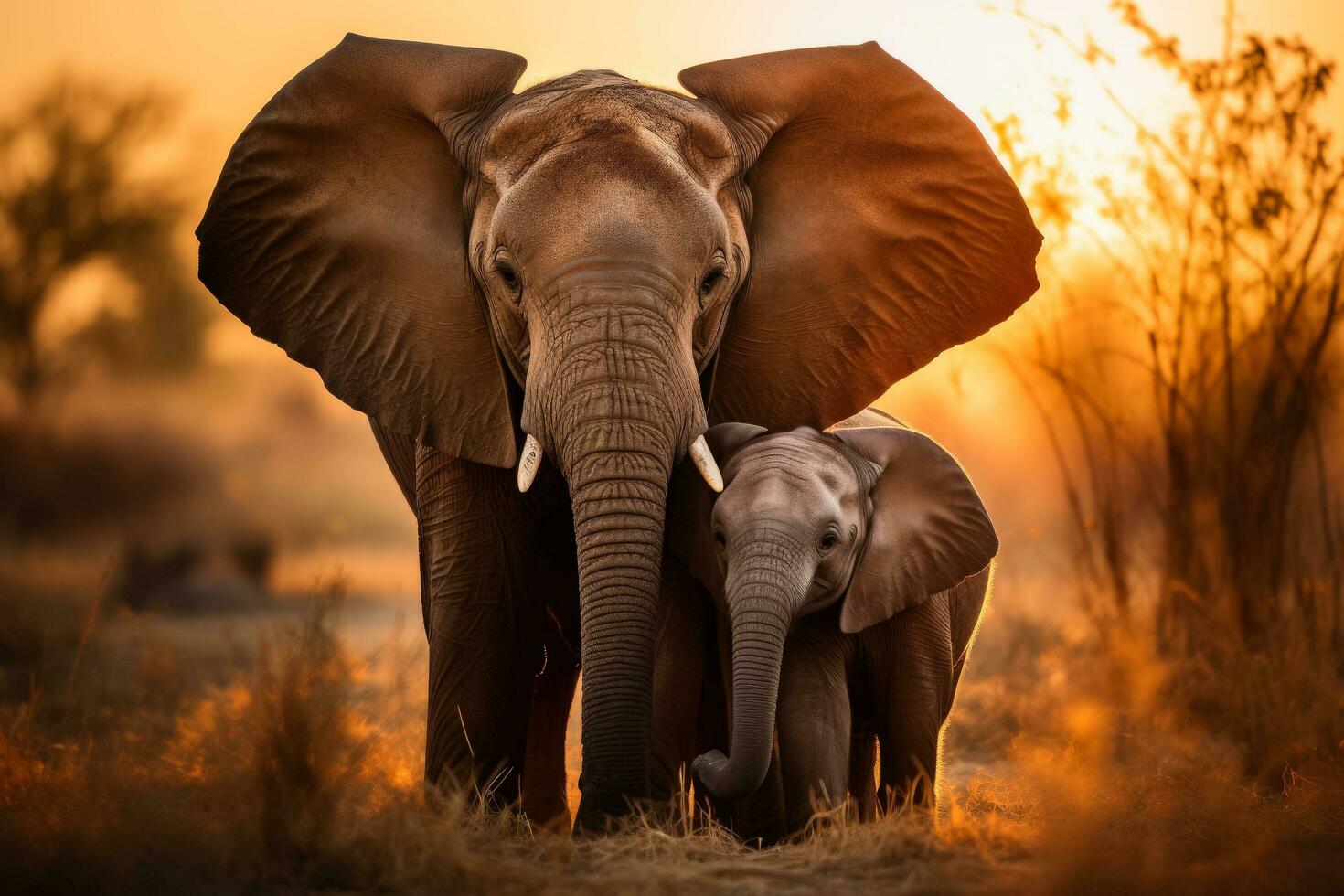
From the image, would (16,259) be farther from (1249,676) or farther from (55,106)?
(1249,676)

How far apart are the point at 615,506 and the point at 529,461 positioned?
43 centimetres

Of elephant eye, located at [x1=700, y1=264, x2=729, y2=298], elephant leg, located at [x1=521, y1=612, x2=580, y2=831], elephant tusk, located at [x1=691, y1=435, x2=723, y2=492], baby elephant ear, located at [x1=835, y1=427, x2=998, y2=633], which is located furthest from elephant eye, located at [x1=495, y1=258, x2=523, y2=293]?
elephant leg, located at [x1=521, y1=612, x2=580, y2=831]

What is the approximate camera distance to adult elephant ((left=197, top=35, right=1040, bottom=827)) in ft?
19.5

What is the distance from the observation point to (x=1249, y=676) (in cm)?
921

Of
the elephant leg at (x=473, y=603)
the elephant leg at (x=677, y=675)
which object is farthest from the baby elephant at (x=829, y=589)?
the elephant leg at (x=473, y=603)

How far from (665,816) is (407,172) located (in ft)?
8.71

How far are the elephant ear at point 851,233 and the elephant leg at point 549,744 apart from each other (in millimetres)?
1852

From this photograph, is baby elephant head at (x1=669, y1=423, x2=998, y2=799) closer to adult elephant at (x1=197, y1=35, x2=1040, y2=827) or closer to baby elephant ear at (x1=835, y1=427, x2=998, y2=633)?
baby elephant ear at (x1=835, y1=427, x2=998, y2=633)

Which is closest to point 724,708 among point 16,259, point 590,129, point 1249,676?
point 590,129

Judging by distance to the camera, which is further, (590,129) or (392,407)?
(392,407)

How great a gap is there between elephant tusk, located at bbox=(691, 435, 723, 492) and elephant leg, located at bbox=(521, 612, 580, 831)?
2143mm

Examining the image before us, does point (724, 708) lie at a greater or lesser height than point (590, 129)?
lesser

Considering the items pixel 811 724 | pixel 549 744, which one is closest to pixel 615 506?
pixel 811 724

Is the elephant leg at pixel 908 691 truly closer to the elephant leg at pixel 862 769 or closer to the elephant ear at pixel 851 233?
the elephant leg at pixel 862 769
